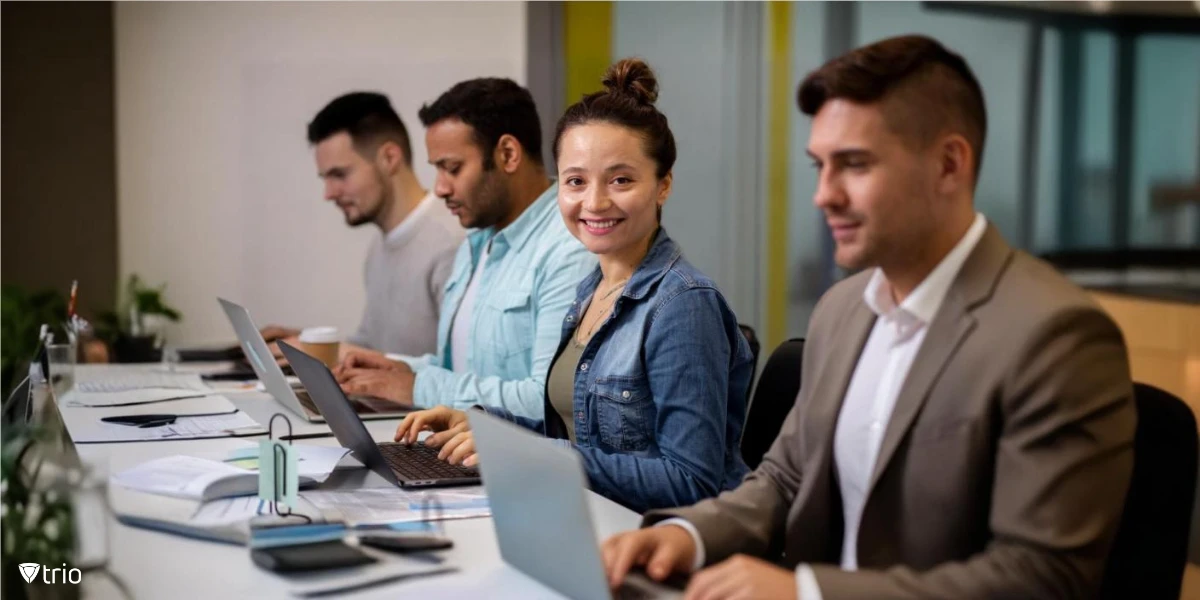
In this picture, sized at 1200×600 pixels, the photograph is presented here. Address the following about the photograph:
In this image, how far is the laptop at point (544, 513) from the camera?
53.1 inches

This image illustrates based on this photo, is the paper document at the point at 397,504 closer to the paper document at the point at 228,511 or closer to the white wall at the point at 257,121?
the paper document at the point at 228,511

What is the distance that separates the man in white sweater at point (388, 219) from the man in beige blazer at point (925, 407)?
266 cm

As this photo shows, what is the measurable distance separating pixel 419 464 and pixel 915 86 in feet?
3.82

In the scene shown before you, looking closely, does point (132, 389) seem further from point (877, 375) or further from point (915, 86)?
point (915, 86)

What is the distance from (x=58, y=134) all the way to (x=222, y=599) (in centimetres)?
483

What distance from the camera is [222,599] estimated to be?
1494 mm

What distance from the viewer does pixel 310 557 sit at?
5.22 feet

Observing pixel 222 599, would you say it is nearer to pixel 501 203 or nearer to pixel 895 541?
pixel 895 541

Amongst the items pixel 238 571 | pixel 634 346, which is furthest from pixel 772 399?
pixel 238 571

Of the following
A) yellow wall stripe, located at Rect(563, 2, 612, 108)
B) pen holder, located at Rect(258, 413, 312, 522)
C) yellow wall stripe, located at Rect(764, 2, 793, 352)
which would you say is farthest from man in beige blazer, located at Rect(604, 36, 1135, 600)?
yellow wall stripe, located at Rect(563, 2, 612, 108)

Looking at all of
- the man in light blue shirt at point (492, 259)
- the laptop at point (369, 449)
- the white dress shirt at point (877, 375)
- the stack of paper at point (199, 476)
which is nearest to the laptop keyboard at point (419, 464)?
the laptop at point (369, 449)

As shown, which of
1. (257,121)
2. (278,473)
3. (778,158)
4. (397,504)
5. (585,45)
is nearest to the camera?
(278,473)

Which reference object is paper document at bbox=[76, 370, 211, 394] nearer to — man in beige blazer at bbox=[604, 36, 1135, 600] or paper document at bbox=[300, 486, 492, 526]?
paper document at bbox=[300, 486, 492, 526]

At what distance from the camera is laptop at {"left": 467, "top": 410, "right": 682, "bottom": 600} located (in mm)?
1349
